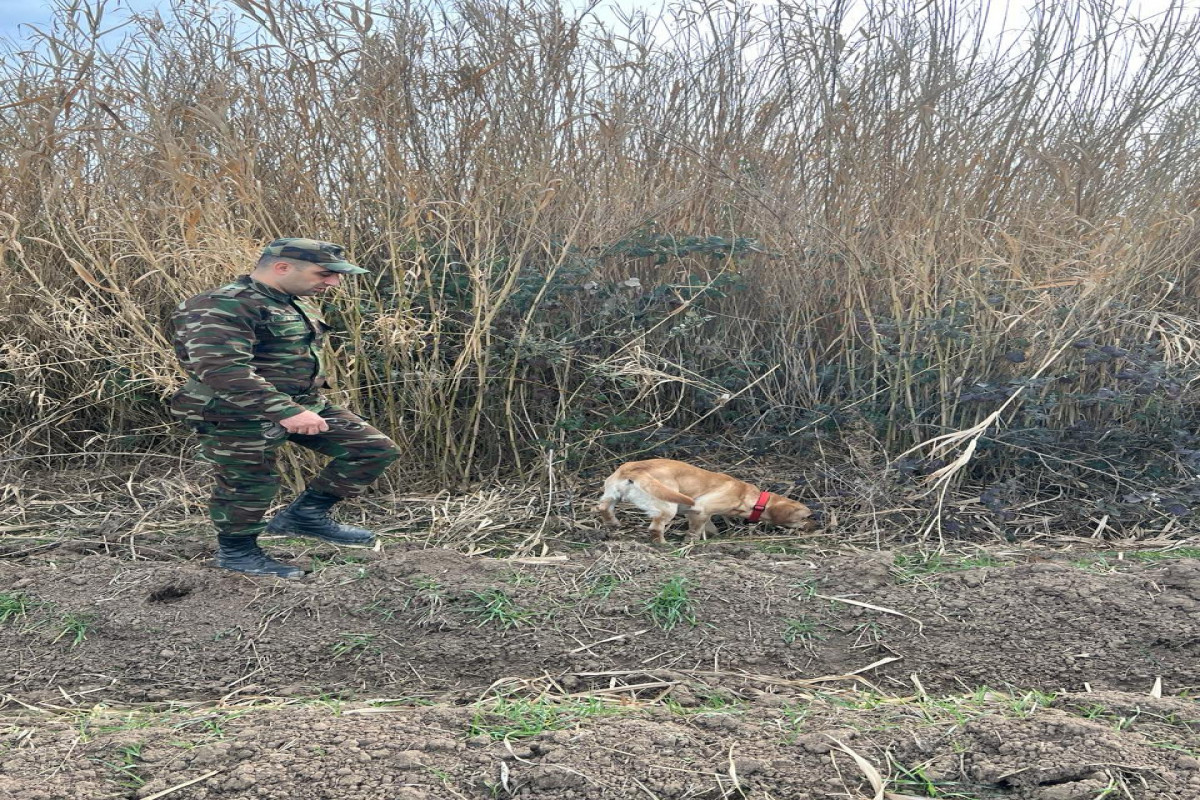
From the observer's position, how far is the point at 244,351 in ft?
12.5

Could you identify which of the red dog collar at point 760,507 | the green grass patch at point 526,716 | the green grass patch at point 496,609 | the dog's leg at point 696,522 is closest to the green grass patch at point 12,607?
the green grass patch at point 496,609

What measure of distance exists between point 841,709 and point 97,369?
5.00m

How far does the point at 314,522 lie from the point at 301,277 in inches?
53.5

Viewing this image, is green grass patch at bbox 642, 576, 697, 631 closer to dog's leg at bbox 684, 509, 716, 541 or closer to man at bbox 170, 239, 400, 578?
dog's leg at bbox 684, 509, 716, 541

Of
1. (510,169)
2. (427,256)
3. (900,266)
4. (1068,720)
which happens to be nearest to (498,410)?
(427,256)

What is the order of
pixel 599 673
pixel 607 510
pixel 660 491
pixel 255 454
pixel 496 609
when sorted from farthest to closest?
pixel 607 510, pixel 660 491, pixel 255 454, pixel 496 609, pixel 599 673

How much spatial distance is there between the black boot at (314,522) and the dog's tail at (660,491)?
1.40 meters

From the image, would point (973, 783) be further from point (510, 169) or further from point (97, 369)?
point (97, 369)

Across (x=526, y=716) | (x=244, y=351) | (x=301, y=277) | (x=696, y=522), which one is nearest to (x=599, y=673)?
(x=526, y=716)

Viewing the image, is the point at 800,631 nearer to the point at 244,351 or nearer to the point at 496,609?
the point at 496,609

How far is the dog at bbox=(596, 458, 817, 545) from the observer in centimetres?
486

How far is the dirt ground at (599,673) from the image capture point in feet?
7.93

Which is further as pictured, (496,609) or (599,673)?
(496,609)

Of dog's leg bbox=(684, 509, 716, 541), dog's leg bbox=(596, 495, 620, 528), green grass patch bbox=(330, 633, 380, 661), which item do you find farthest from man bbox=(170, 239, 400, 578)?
dog's leg bbox=(684, 509, 716, 541)
